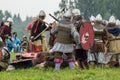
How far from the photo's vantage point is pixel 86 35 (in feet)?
44.4

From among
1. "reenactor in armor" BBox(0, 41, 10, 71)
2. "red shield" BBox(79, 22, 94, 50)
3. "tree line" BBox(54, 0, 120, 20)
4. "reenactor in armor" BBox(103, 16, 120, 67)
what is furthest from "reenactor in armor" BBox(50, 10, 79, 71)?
"tree line" BBox(54, 0, 120, 20)

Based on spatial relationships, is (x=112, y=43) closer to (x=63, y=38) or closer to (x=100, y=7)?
(x=63, y=38)

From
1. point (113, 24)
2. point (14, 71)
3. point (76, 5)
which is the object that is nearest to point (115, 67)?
point (113, 24)

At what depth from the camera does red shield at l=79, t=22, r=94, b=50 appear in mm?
13328

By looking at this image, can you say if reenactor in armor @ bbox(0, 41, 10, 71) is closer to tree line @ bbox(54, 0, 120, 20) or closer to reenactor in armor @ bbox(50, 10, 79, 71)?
reenactor in armor @ bbox(50, 10, 79, 71)

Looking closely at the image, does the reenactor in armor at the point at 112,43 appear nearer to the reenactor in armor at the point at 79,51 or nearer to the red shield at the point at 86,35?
the red shield at the point at 86,35

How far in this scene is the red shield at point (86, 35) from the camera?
1333cm

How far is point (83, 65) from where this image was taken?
13.7 m

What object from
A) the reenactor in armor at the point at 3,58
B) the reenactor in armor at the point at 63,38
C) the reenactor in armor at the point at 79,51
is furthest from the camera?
the reenactor in armor at the point at 79,51

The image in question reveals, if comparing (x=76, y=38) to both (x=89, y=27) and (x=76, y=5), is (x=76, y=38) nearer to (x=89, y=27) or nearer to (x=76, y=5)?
(x=89, y=27)

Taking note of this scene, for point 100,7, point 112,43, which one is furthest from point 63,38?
point 100,7

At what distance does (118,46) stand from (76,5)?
7502 centimetres

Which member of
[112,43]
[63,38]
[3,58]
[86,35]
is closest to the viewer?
[63,38]

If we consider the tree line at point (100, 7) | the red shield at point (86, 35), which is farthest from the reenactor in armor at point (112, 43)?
the tree line at point (100, 7)
